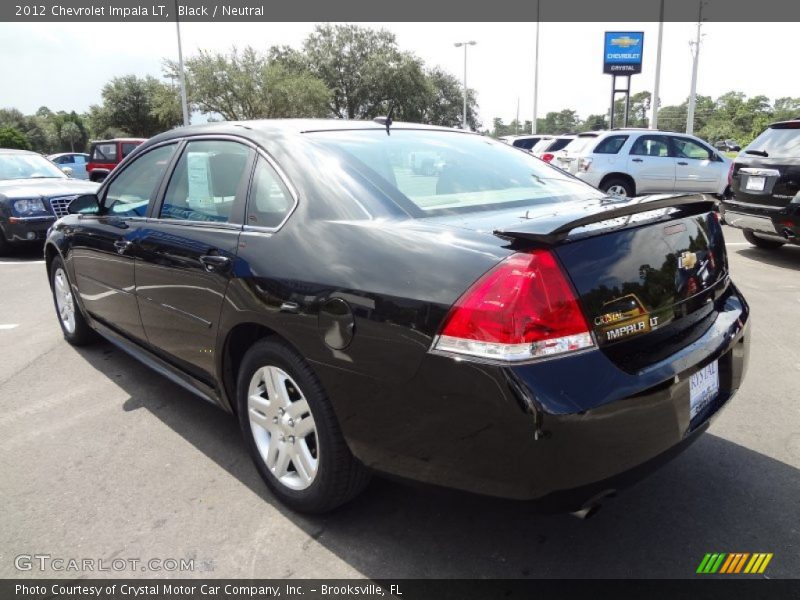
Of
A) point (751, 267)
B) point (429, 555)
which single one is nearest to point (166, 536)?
point (429, 555)

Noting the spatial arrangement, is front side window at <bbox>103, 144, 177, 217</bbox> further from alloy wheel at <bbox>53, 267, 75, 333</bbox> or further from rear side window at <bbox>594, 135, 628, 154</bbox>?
rear side window at <bbox>594, 135, 628, 154</bbox>

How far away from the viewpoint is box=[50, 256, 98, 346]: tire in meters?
4.60

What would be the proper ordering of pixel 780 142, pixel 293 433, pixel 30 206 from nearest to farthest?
pixel 293 433, pixel 780 142, pixel 30 206

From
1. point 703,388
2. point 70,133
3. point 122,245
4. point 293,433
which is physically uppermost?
point 70,133

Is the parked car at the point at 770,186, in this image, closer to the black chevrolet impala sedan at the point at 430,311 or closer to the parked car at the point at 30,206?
the black chevrolet impala sedan at the point at 430,311

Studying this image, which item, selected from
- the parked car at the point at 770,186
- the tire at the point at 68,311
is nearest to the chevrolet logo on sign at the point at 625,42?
the parked car at the point at 770,186

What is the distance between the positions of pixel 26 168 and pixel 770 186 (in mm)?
11135

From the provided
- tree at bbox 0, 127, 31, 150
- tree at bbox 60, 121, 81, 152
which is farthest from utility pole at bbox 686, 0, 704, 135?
tree at bbox 60, 121, 81, 152

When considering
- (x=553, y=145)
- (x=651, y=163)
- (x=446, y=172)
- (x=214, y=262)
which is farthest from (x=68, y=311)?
(x=553, y=145)

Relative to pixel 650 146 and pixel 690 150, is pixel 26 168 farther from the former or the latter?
pixel 690 150

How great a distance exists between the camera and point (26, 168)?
1015 cm

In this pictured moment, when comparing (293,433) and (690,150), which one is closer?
(293,433)

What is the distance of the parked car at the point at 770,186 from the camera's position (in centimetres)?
699

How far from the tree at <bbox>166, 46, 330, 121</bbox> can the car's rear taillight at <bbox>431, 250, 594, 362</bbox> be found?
3745cm
